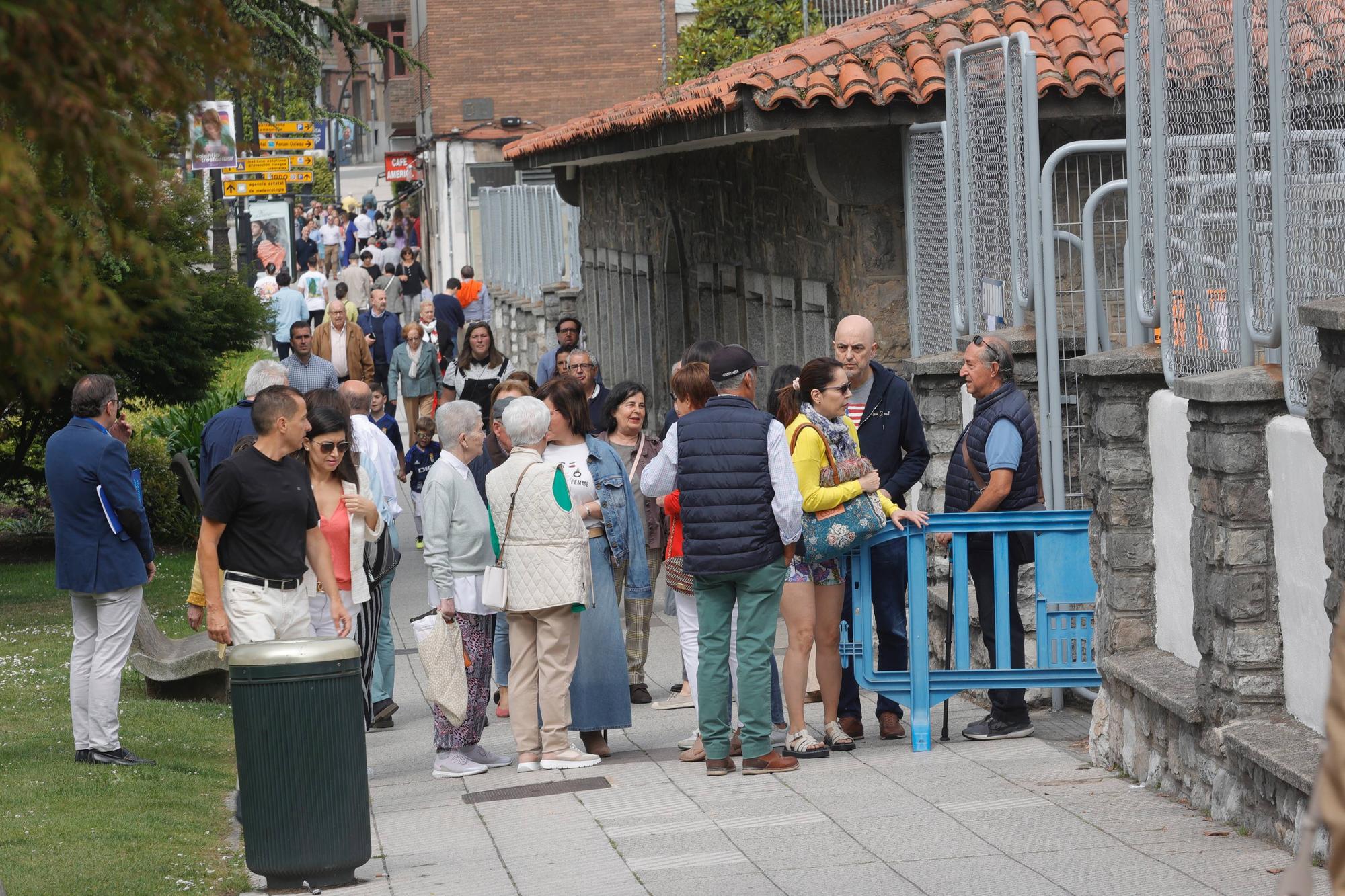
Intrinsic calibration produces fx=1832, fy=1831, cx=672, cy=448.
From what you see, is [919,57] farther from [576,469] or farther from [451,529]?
[451,529]

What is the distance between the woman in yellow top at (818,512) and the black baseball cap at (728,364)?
330 millimetres

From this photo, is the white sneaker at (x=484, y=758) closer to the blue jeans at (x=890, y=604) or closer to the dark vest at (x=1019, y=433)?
the blue jeans at (x=890, y=604)

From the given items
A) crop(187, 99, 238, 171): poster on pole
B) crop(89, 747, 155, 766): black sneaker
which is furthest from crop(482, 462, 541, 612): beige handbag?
crop(187, 99, 238, 171): poster on pole

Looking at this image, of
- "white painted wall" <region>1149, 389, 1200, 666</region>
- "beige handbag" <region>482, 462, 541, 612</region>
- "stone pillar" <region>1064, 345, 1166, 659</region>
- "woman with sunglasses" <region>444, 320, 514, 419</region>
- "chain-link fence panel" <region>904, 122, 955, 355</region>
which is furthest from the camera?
"woman with sunglasses" <region>444, 320, 514, 419</region>

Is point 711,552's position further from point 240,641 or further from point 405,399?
point 405,399

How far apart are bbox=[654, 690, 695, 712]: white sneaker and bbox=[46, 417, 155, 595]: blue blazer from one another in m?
2.80

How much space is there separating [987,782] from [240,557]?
3.22m

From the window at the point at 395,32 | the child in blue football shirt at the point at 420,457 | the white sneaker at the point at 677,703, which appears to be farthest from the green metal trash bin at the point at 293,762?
the window at the point at 395,32

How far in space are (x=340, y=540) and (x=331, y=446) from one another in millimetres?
440

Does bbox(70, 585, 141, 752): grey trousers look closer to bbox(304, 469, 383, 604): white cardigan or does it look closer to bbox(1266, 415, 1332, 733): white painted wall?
bbox(304, 469, 383, 604): white cardigan

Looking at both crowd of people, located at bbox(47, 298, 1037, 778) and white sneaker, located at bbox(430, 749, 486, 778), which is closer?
crowd of people, located at bbox(47, 298, 1037, 778)

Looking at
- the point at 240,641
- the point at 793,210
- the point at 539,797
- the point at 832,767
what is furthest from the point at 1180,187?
the point at 793,210

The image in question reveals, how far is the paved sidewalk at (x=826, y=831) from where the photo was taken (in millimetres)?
6055

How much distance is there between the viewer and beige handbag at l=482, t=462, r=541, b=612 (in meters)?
8.10
